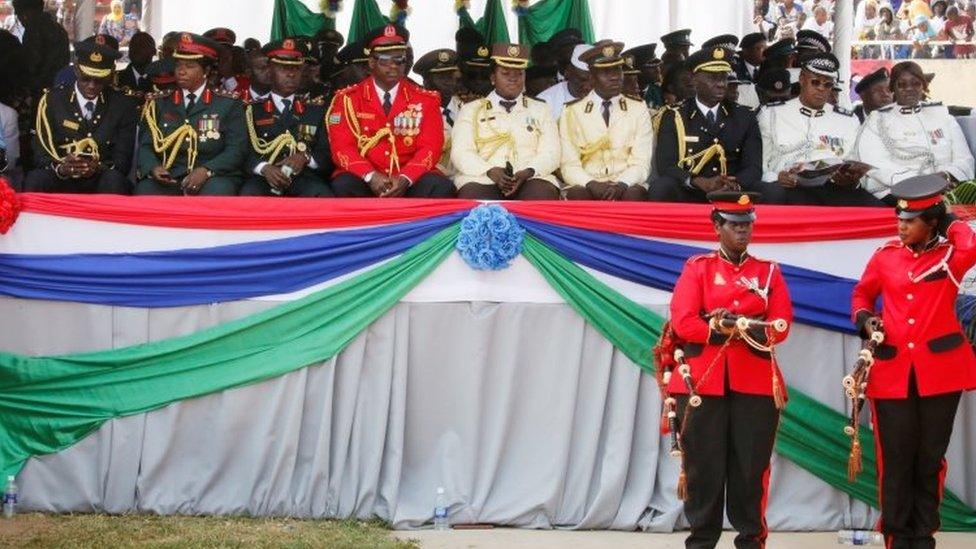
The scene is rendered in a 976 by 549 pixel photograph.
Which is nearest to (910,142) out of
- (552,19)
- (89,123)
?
(552,19)

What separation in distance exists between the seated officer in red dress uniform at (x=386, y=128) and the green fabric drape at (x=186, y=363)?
1.11m

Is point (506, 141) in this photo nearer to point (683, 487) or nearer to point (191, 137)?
point (191, 137)

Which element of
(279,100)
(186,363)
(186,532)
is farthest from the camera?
(279,100)

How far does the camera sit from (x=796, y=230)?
8242 mm

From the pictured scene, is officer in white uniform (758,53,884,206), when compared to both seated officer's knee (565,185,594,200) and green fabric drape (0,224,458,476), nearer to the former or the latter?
seated officer's knee (565,185,594,200)

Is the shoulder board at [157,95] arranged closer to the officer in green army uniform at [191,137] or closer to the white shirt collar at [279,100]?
the officer in green army uniform at [191,137]

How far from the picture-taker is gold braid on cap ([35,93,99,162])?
929 cm

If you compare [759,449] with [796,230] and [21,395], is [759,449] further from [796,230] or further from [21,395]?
[21,395]

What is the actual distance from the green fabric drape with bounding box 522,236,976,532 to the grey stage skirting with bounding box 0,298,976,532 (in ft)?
0.34

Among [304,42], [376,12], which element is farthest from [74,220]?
[376,12]

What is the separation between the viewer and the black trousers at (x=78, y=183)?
29.8ft

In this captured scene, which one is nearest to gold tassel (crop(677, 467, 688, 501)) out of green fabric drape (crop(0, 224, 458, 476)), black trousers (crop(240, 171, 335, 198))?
green fabric drape (crop(0, 224, 458, 476))

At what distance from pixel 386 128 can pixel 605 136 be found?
4.59 ft

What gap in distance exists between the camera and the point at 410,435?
8.12 meters
